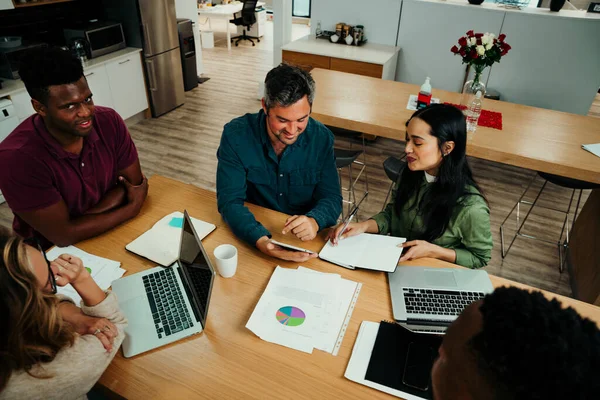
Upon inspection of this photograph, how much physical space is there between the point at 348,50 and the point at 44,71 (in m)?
3.65

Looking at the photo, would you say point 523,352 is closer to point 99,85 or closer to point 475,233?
point 475,233

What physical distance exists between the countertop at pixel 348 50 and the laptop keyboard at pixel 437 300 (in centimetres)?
338

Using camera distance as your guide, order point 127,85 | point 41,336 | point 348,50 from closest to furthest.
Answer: point 41,336 → point 127,85 → point 348,50

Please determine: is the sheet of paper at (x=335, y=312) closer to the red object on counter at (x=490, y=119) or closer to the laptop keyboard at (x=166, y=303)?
the laptop keyboard at (x=166, y=303)

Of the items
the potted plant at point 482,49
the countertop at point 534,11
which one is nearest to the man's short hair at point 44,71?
the potted plant at point 482,49

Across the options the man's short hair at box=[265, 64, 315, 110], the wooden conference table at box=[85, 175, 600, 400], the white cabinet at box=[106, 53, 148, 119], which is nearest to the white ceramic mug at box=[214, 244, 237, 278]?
the wooden conference table at box=[85, 175, 600, 400]

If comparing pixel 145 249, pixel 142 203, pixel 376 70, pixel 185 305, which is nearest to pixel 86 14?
pixel 376 70

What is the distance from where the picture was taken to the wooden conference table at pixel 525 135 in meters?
2.50

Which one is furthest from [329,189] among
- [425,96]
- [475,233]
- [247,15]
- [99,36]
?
[247,15]

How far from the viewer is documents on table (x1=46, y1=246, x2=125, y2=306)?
1.39 m

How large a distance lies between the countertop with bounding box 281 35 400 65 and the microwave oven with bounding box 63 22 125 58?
1814 mm

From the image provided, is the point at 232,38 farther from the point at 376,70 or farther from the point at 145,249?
the point at 145,249

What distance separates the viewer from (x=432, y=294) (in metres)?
1.39

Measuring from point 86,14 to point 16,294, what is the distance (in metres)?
4.61
